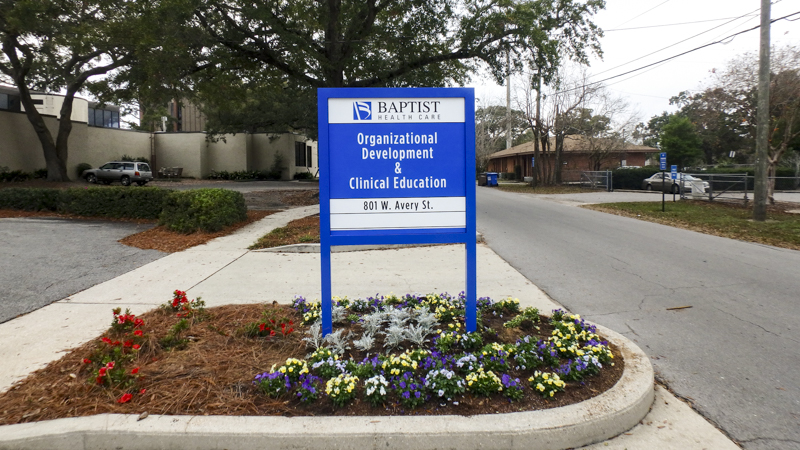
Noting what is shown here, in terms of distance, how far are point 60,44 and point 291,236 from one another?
15380 mm

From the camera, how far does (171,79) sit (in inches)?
599

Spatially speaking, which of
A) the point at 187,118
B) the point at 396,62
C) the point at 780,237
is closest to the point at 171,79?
the point at 396,62

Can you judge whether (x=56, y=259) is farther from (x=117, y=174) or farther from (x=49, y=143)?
(x=117, y=174)

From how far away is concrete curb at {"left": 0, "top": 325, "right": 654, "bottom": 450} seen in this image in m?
2.97

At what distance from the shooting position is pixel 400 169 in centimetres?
446

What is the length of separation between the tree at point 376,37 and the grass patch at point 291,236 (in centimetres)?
569

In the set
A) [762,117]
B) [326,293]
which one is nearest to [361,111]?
[326,293]

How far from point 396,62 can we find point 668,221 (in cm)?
995

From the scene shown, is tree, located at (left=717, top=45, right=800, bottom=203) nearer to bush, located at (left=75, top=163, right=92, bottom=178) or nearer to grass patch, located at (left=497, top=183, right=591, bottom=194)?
grass patch, located at (left=497, top=183, right=591, bottom=194)

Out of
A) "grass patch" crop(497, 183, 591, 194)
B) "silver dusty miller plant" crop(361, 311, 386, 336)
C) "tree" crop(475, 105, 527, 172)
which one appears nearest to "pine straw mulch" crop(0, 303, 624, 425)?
"silver dusty miller plant" crop(361, 311, 386, 336)

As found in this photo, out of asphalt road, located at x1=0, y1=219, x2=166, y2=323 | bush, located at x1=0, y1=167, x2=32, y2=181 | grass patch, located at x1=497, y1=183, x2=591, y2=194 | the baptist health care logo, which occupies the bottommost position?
asphalt road, located at x1=0, y1=219, x2=166, y2=323

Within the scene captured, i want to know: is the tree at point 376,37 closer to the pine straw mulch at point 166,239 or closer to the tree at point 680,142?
the pine straw mulch at point 166,239

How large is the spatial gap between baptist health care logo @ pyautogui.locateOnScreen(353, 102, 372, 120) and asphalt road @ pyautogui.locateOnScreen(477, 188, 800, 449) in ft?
10.6

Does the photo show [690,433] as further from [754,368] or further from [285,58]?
[285,58]
